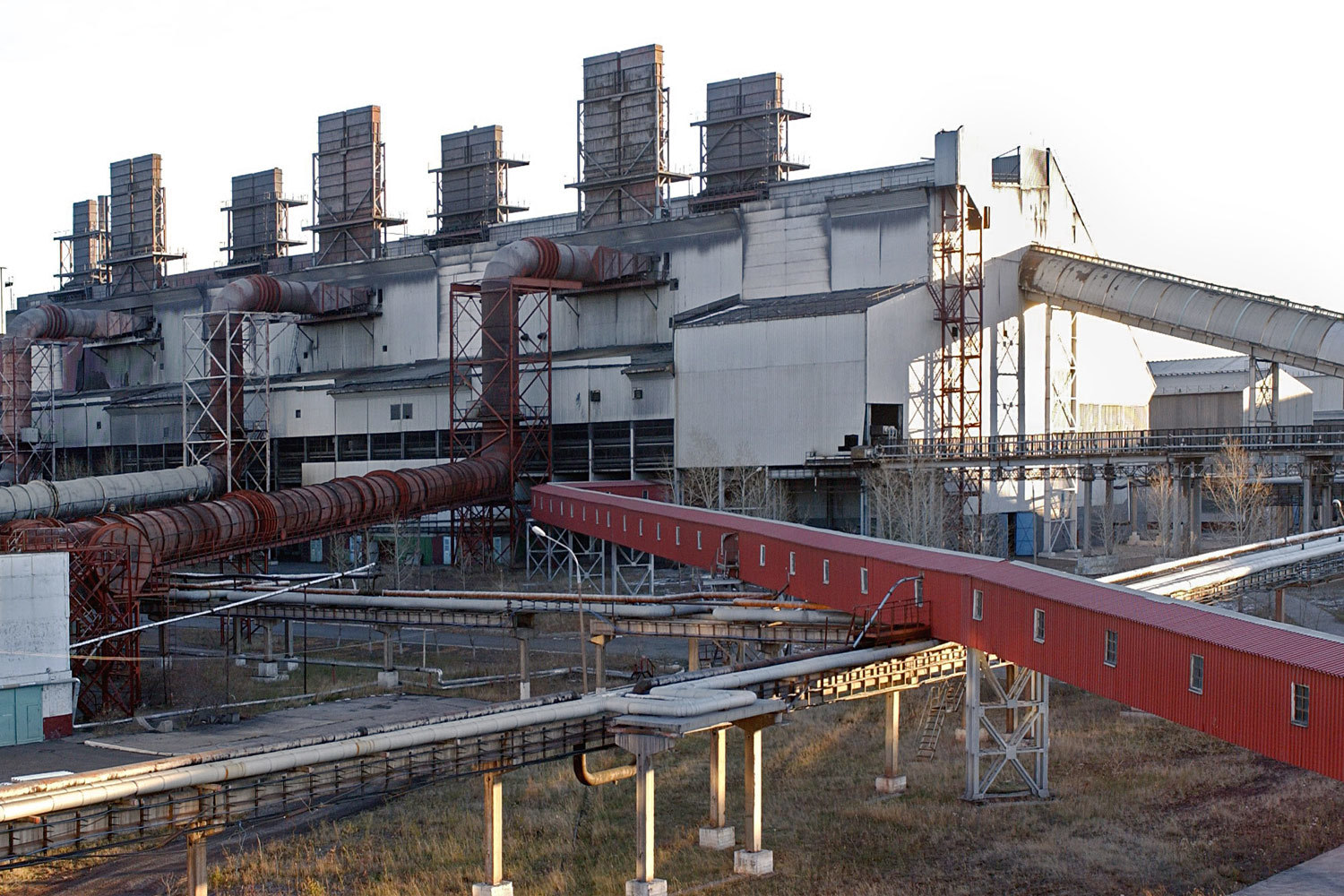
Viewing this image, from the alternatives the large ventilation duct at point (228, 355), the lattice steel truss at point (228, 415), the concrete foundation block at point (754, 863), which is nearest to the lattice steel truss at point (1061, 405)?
the lattice steel truss at point (228, 415)

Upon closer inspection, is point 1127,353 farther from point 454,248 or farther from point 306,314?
point 306,314

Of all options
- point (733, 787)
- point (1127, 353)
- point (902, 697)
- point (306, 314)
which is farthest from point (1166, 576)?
point (306, 314)

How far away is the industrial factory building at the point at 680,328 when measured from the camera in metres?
61.3

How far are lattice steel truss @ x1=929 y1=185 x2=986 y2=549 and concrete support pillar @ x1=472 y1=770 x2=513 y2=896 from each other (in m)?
39.6

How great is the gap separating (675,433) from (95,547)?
28476 mm

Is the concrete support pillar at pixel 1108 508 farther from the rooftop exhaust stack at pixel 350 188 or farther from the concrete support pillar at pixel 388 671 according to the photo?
the rooftop exhaust stack at pixel 350 188

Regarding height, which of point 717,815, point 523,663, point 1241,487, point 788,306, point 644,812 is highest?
point 788,306

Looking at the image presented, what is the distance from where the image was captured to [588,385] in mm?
67188

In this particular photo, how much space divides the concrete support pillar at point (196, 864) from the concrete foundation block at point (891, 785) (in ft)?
51.5

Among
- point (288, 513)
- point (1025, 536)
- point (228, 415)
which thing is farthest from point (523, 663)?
point (228, 415)

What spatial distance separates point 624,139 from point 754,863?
55.7 m

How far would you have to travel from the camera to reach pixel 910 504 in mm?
55812

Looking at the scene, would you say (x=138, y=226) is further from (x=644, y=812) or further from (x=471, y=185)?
(x=644, y=812)

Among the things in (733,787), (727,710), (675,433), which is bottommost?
(733,787)
